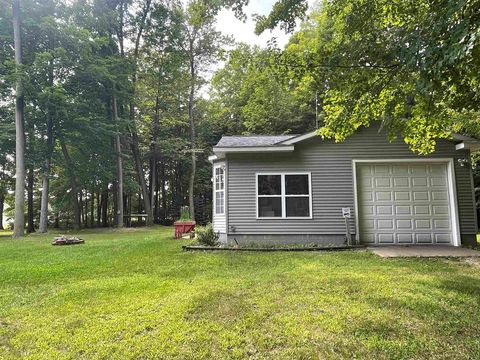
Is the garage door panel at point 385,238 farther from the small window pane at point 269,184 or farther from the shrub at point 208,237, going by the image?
the shrub at point 208,237

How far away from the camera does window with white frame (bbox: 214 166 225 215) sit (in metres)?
9.47

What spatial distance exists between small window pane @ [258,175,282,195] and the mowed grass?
9.65 feet

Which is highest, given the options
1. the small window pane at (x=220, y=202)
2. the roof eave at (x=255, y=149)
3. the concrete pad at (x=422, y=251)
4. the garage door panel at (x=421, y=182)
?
the roof eave at (x=255, y=149)

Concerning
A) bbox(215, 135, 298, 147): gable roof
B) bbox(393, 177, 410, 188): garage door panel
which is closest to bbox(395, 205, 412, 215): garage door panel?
bbox(393, 177, 410, 188): garage door panel

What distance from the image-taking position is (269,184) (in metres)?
8.99

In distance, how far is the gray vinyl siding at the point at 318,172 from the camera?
8.68m

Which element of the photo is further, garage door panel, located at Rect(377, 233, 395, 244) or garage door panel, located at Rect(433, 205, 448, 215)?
garage door panel, located at Rect(377, 233, 395, 244)

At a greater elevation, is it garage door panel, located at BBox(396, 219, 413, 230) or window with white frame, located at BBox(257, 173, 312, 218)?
window with white frame, located at BBox(257, 173, 312, 218)

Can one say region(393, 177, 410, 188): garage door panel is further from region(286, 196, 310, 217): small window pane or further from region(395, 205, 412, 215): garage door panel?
region(286, 196, 310, 217): small window pane

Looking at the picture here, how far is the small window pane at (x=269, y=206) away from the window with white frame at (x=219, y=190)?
4.03ft

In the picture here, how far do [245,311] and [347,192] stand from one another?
613 cm

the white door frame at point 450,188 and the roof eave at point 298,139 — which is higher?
the roof eave at point 298,139

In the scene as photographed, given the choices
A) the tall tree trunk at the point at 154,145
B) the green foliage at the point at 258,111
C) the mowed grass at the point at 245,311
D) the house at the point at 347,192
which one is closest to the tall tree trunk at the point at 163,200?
the tall tree trunk at the point at 154,145

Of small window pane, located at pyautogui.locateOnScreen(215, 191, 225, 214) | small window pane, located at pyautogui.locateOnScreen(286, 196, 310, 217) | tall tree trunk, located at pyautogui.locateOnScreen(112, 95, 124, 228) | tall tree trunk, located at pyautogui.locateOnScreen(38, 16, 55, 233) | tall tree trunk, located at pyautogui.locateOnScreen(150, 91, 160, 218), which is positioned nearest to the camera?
small window pane, located at pyautogui.locateOnScreen(286, 196, 310, 217)
